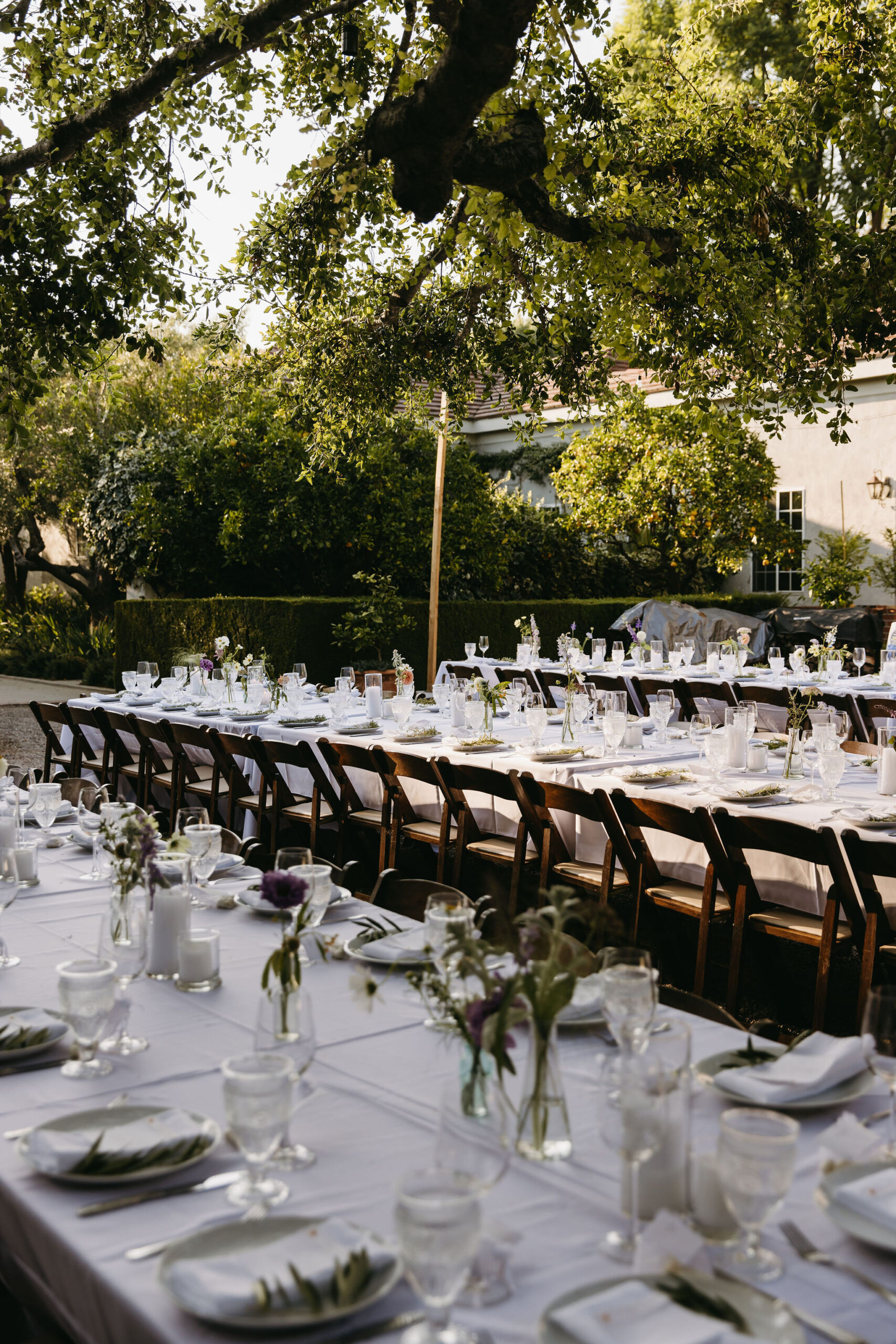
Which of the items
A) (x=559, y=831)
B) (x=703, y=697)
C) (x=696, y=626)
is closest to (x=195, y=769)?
(x=559, y=831)

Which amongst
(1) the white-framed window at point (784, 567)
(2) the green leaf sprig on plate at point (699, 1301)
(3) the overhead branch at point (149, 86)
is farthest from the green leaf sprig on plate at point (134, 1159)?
(1) the white-framed window at point (784, 567)

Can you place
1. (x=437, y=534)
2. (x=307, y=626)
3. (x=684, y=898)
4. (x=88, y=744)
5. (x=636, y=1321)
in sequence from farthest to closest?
(x=307, y=626)
(x=437, y=534)
(x=88, y=744)
(x=684, y=898)
(x=636, y=1321)

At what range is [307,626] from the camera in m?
13.5

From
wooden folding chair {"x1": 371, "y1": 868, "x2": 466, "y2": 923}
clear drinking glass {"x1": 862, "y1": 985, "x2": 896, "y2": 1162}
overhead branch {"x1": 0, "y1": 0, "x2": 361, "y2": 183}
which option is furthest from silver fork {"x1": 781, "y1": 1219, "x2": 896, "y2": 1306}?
overhead branch {"x1": 0, "y1": 0, "x2": 361, "y2": 183}

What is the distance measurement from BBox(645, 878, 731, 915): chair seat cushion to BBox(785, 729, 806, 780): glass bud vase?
692mm

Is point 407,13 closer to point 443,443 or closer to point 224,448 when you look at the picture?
point 443,443

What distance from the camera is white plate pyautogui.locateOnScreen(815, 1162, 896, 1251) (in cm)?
162

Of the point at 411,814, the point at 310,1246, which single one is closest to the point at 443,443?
the point at 411,814

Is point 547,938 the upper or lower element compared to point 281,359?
lower

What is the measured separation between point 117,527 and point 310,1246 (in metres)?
16.3

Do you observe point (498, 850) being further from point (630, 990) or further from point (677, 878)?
point (630, 990)

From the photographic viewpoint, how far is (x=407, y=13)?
6.62 metres

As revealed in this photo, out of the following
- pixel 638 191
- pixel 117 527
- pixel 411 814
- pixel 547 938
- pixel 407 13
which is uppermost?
pixel 407 13

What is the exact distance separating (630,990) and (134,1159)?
0.82 metres
